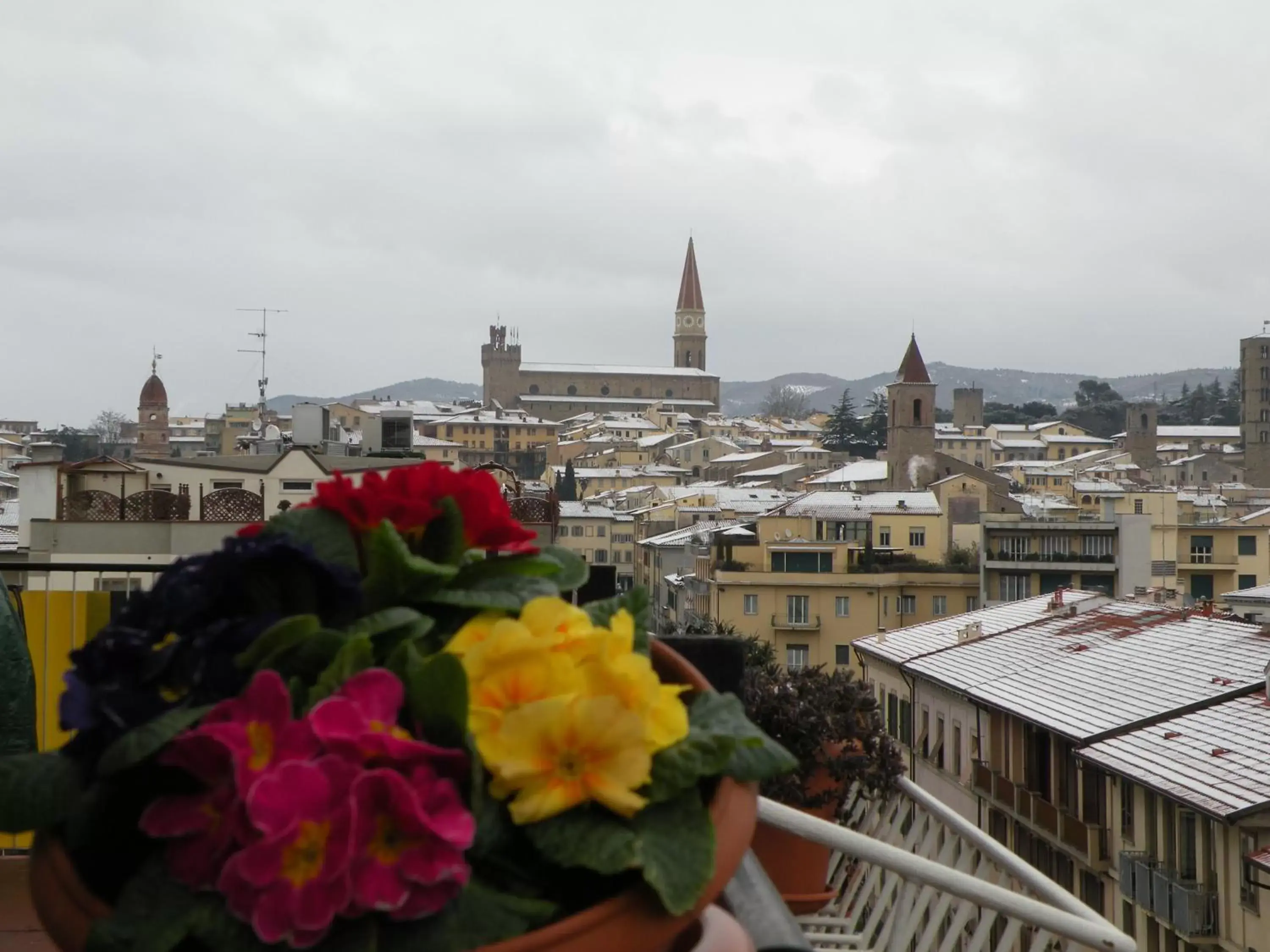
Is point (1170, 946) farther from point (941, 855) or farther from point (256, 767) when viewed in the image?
point (256, 767)

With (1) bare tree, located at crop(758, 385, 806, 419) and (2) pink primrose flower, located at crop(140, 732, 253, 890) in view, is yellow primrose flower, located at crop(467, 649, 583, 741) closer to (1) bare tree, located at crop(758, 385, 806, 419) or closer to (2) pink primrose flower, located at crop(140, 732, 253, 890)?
(2) pink primrose flower, located at crop(140, 732, 253, 890)

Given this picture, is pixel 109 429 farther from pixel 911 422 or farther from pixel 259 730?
pixel 259 730

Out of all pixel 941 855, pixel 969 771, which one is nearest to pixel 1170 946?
pixel 969 771

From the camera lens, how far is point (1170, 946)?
13938 millimetres

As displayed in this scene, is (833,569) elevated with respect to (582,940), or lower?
lower

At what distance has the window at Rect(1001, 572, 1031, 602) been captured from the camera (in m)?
39.8

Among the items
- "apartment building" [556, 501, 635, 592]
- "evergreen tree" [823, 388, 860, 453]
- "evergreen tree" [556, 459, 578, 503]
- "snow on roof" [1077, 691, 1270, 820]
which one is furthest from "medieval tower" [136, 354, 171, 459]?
"evergreen tree" [823, 388, 860, 453]

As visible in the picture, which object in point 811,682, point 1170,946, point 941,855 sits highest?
point 811,682

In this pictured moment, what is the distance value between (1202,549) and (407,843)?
1763 inches

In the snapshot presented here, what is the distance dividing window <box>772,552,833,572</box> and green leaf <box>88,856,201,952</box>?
37771 millimetres

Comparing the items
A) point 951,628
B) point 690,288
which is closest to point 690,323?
point 690,288

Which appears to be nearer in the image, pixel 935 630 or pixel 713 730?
pixel 713 730

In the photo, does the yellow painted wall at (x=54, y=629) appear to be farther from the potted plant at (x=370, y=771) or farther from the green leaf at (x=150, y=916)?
the green leaf at (x=150, y=916)

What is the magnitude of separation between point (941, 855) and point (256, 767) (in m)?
2.14
